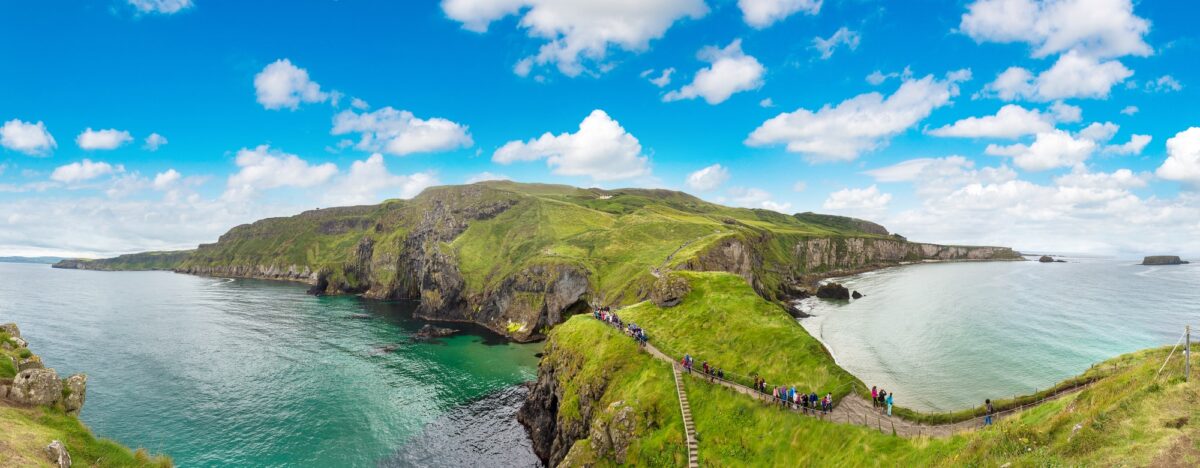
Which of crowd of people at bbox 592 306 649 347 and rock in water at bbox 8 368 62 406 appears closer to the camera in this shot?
rock in water at bbox 8 368 62 406

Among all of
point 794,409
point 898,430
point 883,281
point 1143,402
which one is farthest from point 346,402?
point 883,281

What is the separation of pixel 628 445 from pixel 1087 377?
36532 mm

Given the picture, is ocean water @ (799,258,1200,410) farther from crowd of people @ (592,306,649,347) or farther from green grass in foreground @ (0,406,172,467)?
green grass in foreground @ (0,406,172,467)

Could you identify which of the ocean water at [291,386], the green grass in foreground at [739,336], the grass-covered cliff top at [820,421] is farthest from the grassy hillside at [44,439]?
the green grass in foreground at [739,336]

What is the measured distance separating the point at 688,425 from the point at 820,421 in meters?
10.4

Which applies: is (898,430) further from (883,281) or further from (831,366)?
(883,281)

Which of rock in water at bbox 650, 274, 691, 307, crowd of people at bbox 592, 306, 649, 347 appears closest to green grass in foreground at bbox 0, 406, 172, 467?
crowd of people at bbox 592, 306, 649, 347

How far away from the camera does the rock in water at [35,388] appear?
32.9 meters

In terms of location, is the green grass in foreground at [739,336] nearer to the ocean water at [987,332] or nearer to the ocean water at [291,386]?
the ocean water at [987,332]

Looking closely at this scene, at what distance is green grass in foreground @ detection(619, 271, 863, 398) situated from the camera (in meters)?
43.0

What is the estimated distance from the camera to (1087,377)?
36844 millimetres

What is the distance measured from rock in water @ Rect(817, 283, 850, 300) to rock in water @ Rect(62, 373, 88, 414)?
513 ft

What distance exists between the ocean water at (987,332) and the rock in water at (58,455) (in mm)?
73109

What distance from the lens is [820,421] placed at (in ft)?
116
